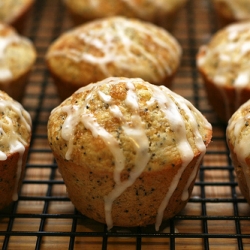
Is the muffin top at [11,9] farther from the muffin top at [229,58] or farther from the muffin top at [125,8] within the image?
the muffin top at [229,58]

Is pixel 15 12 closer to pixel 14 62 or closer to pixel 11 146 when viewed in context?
pixel 14 62

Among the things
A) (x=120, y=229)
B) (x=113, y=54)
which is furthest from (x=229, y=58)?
(x=120, y=229)

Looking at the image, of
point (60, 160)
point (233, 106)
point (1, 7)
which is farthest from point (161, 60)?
point (1, 7)

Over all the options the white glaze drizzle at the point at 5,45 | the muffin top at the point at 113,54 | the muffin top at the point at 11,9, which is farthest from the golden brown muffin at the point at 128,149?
the muffin top at the point at 11,9

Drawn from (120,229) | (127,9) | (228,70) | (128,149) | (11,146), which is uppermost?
(128,149)

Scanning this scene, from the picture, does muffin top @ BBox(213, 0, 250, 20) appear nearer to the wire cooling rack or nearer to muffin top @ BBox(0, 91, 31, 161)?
the wire cooling rack

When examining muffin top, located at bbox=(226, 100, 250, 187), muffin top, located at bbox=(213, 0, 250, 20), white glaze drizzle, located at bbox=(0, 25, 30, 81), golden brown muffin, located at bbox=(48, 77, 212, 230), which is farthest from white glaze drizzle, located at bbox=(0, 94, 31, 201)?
muffin top, located at bbox=(213, 0, 250, 20)
